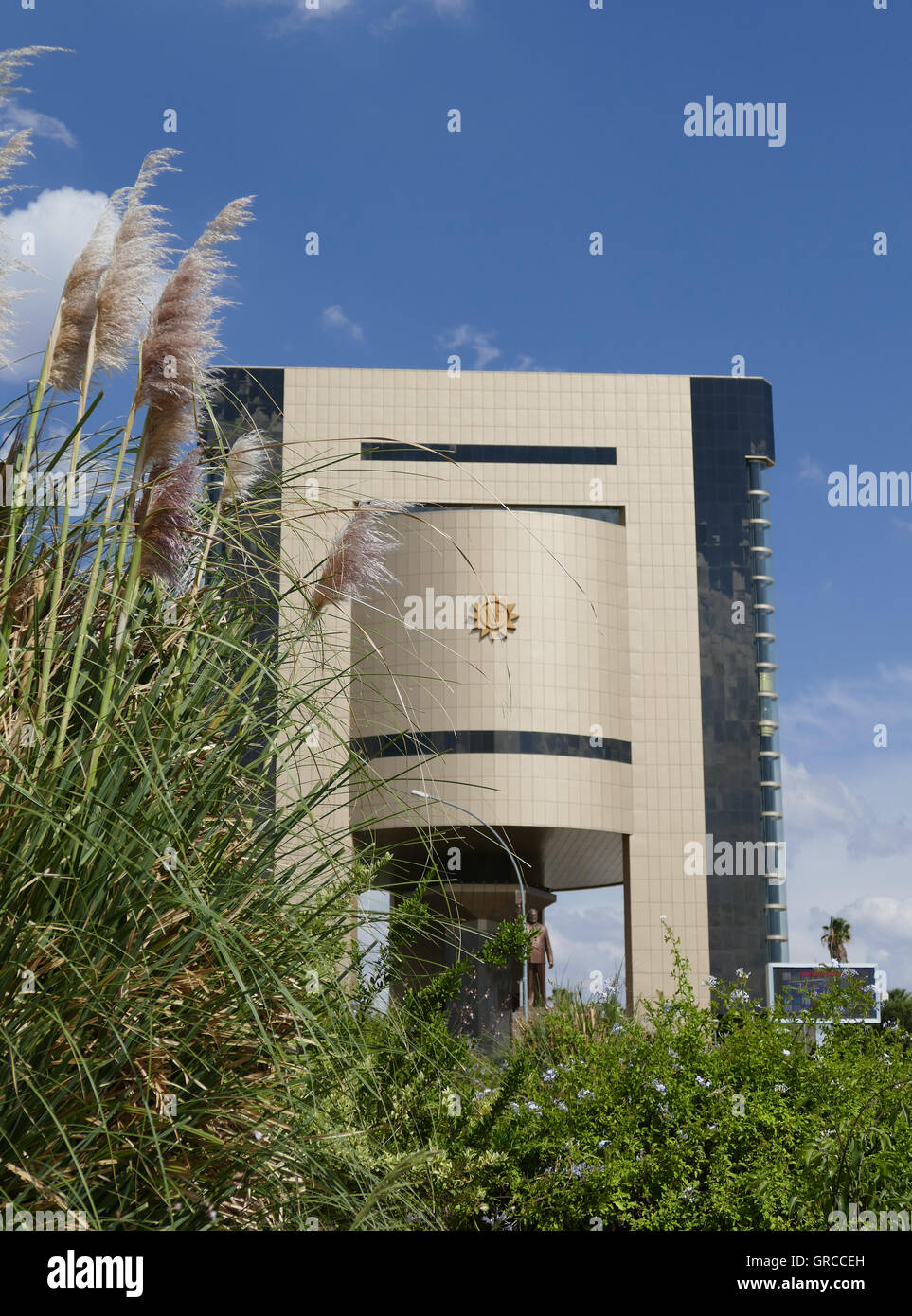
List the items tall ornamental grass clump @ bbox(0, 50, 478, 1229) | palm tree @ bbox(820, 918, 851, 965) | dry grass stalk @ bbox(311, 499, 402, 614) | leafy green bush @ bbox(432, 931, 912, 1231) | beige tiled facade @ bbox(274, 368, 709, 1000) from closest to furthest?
1. tall ornamental grass clump @ bbox(0, 50, 478, 1229)
2. dry grass stalk @ bbox(311, 499, 402, 614)
3. leafy green bush @ bbox(432, 931, 912, 1231)
4. beige tiled facade @ bbox(274, 368, 709, 1000)
5. palm tree @ bbox(820, 918, 851, 965)

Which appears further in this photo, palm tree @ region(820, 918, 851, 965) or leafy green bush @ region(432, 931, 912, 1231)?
palm tree @ region(820, 918, 851, 965)

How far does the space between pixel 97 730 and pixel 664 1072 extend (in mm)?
2613

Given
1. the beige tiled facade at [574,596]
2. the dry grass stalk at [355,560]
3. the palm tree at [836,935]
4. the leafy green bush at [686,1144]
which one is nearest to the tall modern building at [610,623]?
the beige tiled facade at [574,596]

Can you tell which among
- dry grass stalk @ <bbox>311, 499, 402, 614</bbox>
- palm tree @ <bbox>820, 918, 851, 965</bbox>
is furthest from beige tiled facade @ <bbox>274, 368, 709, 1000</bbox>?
dry grass stalk @ <bbox>311, 499, 402, 614</bbox>

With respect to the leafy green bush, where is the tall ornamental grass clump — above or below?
above

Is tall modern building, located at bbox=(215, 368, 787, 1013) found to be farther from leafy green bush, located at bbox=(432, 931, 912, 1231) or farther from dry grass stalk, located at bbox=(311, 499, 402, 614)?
dry grass stalk, located at bbox=(311, 499, 402, 614)

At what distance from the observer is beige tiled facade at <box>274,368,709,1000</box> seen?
3550 cm

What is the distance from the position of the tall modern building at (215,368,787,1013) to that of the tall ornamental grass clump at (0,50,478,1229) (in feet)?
98.4

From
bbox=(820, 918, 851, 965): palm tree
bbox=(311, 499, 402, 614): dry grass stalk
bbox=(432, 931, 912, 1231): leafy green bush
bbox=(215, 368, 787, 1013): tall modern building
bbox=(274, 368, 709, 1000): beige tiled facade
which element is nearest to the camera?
bbox=(311, 499, 402, 614): dry grass stalk

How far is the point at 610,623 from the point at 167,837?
36.8m

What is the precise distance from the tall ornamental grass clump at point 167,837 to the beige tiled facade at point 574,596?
2791cm

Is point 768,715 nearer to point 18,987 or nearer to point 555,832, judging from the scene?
point 555,832

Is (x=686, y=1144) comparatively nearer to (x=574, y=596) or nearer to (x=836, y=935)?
(x=574, y=596)
